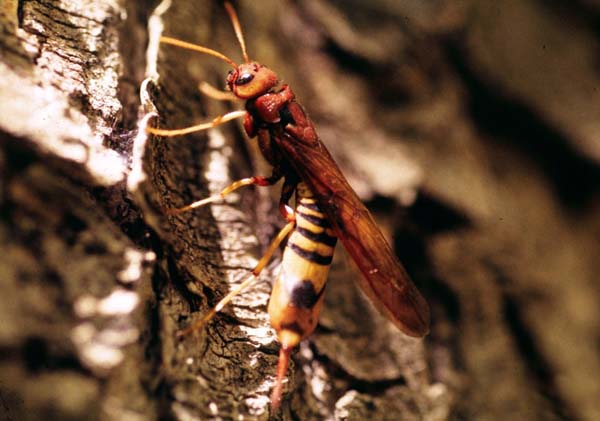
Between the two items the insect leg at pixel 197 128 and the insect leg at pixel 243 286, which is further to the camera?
the insect leg at pixel 197 128

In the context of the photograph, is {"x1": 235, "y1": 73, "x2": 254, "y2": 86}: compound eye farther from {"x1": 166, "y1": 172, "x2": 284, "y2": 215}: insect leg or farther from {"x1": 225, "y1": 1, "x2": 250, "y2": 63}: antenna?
{"x1": 166, "y1": 172, "x2": 284, "y2": 215}: insect leg

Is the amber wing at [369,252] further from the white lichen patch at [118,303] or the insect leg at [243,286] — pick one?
the white lichen patch at [118,303]

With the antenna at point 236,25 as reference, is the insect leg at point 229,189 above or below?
below

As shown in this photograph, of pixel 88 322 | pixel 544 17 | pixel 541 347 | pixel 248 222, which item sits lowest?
pixel 541 347

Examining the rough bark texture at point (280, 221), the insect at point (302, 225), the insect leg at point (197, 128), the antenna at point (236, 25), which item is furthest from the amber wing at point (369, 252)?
the antenna at point (236, 25)

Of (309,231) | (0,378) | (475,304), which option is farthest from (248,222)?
(475,304)

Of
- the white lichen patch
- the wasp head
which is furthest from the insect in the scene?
the white lichen patch

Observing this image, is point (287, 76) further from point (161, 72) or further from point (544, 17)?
point (544, 17)
